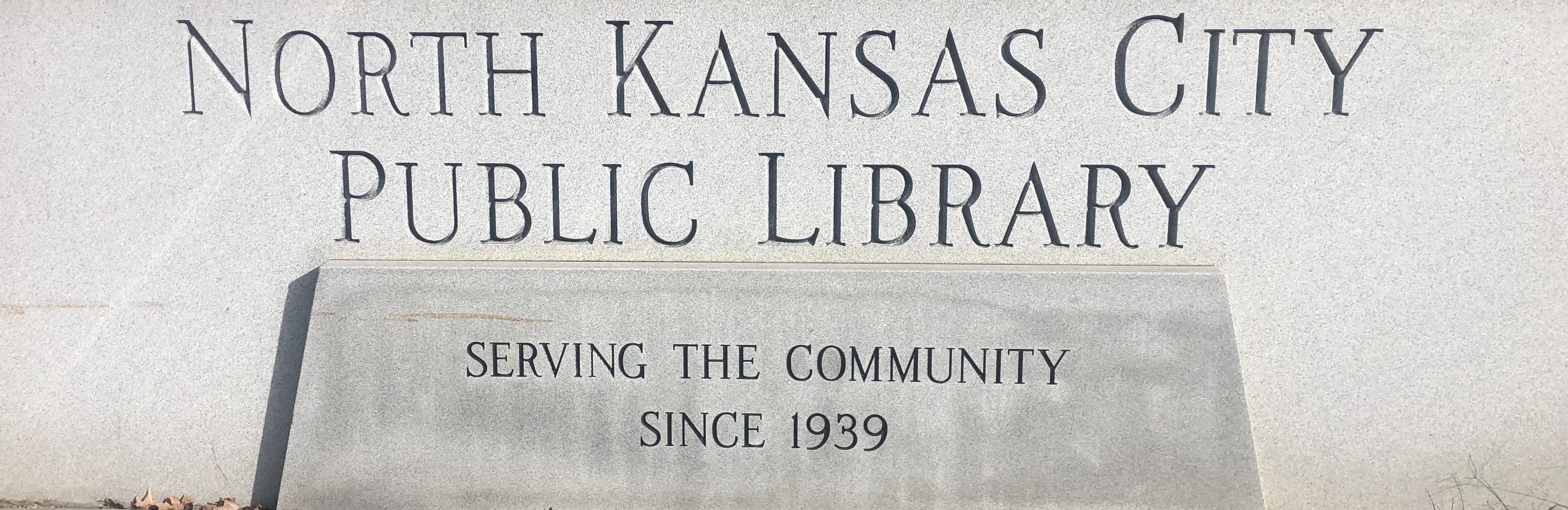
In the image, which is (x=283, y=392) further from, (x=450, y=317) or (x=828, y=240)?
(x=828, y=240)

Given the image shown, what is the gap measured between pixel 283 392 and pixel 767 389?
163 cm

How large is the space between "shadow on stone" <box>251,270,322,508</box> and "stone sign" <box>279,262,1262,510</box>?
0.24m

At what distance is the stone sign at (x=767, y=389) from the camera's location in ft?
11.9

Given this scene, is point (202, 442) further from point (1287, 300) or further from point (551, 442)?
point (1287, 300)

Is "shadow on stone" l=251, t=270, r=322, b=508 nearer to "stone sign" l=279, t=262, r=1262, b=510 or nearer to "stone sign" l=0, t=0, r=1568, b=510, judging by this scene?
"stone sign" l=0, t=0, r=1568, b=510

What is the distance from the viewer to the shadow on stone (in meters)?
3.88

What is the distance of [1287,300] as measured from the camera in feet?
12.4

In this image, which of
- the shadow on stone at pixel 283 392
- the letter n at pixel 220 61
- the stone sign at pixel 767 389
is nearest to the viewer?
the stone sign at pixel 767 389

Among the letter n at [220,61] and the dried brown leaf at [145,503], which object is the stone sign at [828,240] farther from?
the dried brown leaf at [145,503]

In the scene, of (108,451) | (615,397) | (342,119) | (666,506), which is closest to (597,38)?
(342,119)

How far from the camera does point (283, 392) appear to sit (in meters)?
3.93

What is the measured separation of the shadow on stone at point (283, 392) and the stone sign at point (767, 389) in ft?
0.78

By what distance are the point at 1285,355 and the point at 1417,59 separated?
992 millimetres

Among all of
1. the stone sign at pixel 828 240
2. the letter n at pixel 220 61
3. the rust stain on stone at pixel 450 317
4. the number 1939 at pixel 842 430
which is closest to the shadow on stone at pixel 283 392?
the stone sign at pixel 828 240
